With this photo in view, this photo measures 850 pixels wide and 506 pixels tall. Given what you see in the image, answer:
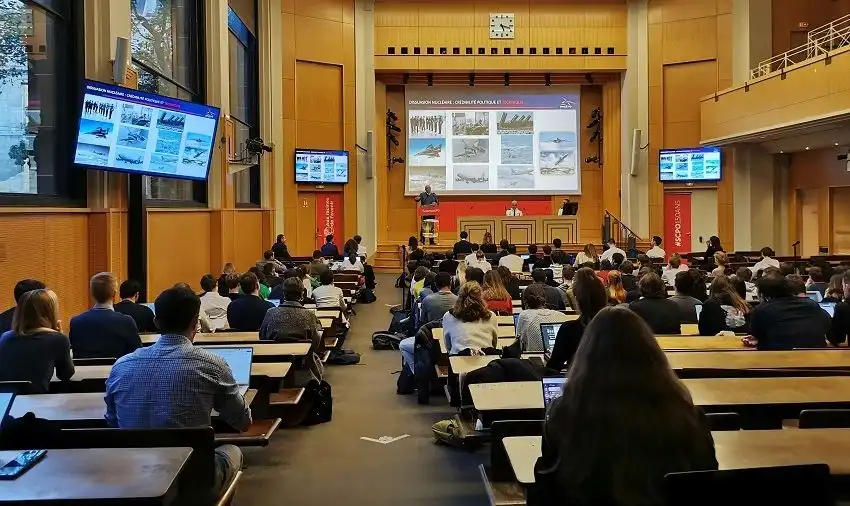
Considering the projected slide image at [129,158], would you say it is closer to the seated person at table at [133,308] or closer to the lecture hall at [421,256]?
the lecture hall at [421,256]

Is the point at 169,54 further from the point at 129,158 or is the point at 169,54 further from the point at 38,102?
the point at 38,102

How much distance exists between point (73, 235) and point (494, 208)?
1425 cm

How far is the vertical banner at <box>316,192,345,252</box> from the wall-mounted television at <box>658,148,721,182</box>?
806 centimetres

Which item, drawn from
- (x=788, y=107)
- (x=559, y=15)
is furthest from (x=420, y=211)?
(x=788, y=107)

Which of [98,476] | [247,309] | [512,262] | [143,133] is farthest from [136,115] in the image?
[98,476]

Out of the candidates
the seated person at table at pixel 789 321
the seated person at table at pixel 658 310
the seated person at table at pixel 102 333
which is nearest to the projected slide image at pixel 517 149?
the seated person at table at pixel 658 310

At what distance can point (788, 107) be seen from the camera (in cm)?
1440

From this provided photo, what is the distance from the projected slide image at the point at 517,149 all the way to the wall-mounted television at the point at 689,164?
11.4 ft

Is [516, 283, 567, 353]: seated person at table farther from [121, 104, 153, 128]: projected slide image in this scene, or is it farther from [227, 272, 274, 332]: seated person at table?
[121, 104, 153, 128]: projected slide image

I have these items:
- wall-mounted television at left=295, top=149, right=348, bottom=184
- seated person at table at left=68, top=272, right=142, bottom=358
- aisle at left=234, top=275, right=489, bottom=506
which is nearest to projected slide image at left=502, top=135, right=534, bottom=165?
wall-mounted television at left=295, top=149, right=348, bottom=184

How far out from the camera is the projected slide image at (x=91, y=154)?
7.71m

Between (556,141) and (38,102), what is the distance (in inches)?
600

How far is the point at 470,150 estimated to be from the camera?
20.9m

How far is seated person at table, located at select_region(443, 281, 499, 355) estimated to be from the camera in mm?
5637
